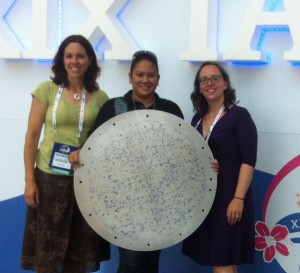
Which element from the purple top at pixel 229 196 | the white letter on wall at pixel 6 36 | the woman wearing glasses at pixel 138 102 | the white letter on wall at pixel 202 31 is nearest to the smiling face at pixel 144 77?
the woman wearing glasses at pixel 138 102

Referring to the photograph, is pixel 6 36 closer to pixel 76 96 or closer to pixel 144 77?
pixel 76 96

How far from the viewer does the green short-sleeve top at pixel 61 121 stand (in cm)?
274

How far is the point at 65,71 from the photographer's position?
2832 millimetres

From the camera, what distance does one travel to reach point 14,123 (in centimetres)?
379

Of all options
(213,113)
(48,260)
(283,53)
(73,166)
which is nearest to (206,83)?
(213,113)

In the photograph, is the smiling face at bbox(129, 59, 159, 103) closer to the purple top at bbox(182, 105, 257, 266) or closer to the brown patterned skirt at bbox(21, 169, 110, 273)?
the purple top at bbox(182, 105, 257, 266)

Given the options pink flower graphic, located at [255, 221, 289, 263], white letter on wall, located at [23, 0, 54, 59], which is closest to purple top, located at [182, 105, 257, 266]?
pink flower graphic, located at [255, 221, 289, 263]

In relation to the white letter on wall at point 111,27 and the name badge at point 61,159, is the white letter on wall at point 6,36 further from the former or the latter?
the name badge at point 61,159

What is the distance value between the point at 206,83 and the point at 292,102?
0.56 m

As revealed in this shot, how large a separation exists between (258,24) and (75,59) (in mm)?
964

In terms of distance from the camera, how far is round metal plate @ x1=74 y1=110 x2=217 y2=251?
266cm

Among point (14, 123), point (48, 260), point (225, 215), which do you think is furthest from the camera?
point (14, 123)

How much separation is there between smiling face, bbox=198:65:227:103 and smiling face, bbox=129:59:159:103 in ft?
0.76

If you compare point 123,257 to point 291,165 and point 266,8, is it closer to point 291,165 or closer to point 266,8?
point 291,165
